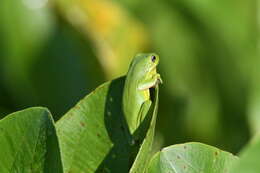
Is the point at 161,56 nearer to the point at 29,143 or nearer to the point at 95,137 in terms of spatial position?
the point at 95,137

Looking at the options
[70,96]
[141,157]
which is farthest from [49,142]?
[70,96]

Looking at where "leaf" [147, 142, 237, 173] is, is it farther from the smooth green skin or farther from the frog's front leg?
the frog's front leg

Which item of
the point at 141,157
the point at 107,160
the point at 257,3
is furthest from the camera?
the point at 257,3

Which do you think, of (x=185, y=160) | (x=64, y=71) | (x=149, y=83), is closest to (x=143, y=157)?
(x=185, y=160)

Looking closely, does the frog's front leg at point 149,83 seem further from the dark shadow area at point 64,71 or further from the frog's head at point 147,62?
the dark shadow area at point 64,71

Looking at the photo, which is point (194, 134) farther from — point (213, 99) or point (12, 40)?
point (12, 40)

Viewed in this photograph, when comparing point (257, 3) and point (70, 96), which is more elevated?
point (257, 3)
